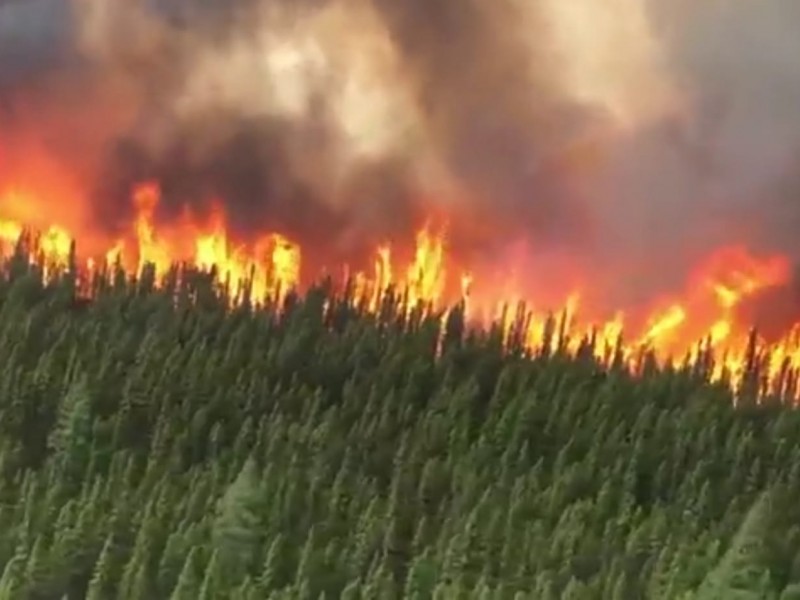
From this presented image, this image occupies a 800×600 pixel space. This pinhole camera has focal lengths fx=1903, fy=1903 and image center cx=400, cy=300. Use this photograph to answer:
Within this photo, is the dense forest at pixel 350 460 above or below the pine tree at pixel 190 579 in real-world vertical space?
above

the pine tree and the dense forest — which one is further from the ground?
the dense forest

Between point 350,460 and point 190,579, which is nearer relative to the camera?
point 190,579

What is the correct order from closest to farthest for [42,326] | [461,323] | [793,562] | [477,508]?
[793,562] < [477,508] < [42,326] < [461,323]

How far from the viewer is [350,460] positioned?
12812 cm

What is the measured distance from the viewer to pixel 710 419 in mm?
145750

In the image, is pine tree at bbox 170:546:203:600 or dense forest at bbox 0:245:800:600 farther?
dense forest at bbox 0:245:800:600

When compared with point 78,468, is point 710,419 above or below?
above

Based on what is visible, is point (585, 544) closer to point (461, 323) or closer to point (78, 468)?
point (78, 468)

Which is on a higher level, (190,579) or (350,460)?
(350,460)

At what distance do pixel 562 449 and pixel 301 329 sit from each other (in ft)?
120

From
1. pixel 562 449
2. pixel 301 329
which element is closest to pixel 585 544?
pixel 562 449

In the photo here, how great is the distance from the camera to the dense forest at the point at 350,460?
95.3 metres

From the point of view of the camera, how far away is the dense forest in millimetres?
95312

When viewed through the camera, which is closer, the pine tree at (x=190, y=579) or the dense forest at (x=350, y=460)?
the pine tree at (x=190, y=579)
